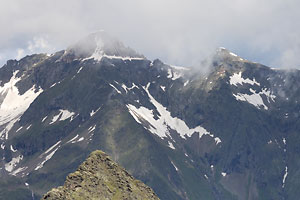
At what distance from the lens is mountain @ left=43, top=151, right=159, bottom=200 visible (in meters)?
145

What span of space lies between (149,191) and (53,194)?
25.3 m

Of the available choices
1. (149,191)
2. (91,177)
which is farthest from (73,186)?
(149,191)

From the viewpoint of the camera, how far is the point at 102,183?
151250 millimetres

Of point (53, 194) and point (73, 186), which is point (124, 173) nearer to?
point (73, 186)

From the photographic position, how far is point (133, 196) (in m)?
152

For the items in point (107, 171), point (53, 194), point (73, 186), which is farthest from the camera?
point (107, 171)

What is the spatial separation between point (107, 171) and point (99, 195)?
7.77 metres

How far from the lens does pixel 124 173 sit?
154500 millimetres

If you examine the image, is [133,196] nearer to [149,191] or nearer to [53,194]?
[149,191]

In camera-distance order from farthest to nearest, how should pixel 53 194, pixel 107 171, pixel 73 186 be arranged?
1. pixel 107 171
2. pixel 73 186
3. pixel 53 194

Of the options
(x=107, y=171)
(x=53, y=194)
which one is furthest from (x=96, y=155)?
(x=53, y=194)

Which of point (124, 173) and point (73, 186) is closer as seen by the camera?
point (73, 186)

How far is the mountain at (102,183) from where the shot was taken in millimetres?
144587

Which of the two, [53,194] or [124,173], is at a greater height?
[124,173]
